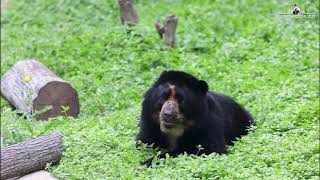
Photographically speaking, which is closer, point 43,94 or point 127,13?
point 43,94

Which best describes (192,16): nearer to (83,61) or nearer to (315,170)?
(83,61)

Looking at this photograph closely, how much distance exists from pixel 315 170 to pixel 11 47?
815 cm

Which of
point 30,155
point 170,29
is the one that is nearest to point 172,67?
point 170,29

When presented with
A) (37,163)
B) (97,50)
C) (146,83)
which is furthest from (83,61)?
(37,163)

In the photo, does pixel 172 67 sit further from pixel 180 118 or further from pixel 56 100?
pixel 180 118

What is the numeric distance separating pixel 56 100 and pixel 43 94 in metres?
0.19

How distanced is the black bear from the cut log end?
7.93 ft

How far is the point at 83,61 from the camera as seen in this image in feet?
41.9

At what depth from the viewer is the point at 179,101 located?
315 inches

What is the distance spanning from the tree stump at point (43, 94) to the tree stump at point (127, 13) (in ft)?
9.99

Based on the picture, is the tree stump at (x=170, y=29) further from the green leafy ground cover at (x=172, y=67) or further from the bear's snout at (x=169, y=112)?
the bear's snout at (x=169, y=112)

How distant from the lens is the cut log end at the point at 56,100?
10367 millimetres

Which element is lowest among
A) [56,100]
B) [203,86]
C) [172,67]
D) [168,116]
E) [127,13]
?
[56,100]

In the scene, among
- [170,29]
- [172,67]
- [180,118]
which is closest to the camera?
[180,118]
